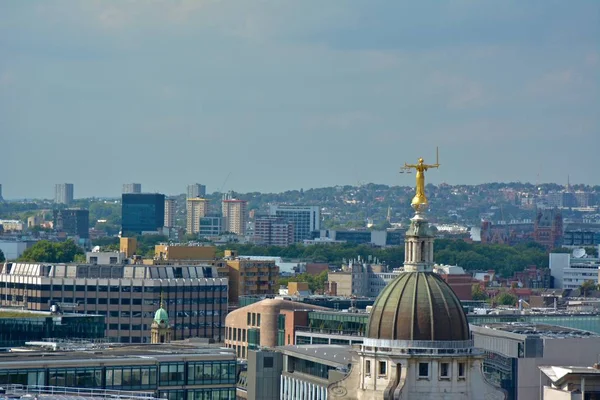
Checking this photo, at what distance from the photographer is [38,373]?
278ft

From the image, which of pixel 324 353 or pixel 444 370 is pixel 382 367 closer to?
pixel 444 370

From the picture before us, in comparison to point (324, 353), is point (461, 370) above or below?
above

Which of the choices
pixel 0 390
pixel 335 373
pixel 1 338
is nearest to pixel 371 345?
pixel 0 390

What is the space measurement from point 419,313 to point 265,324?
7963cm

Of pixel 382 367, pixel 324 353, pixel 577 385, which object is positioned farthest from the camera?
pixel 324 353

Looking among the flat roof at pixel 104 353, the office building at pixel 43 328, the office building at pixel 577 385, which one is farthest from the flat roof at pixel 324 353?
the office building at pixel 43 328

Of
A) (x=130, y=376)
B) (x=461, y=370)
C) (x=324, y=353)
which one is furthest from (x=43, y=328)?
(x=461, y=370)

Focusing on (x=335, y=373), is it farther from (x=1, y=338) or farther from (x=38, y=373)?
(x=1, y=338)

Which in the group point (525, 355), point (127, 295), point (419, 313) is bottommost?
point (525, 355)

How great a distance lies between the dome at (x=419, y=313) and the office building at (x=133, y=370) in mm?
15272

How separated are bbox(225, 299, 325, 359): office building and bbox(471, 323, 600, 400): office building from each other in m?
34.6

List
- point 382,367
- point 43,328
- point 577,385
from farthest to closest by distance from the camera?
1. point 43,328
2. point 577,385
3. point 382,367

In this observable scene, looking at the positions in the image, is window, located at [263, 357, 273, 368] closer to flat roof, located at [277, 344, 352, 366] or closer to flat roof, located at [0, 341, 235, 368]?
flat roof, located at [277, 344, 352, 366]

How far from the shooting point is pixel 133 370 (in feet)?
290
